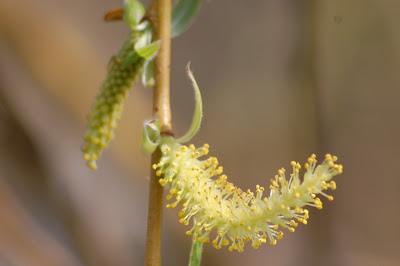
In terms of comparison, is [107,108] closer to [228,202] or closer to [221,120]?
[228,202]

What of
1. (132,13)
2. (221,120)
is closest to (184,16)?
(132,13)

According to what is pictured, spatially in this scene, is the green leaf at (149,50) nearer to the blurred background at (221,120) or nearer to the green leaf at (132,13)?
the green leaf at (132,13)

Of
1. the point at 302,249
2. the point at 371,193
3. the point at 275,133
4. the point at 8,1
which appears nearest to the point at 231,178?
the point at 275,133

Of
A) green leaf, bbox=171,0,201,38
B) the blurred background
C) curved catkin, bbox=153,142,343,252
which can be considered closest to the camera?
curved catkin, bbox=153,142,343,252

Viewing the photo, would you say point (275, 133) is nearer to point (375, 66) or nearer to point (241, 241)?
point (375, 66)

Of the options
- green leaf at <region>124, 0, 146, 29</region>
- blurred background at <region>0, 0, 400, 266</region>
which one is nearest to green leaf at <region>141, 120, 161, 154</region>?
green leaf at <region>124, 0, 146, 29</region>

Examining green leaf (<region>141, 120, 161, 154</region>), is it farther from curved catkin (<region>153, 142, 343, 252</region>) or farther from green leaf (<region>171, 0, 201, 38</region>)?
green leaf (<region>171, 0, 201, 38</region>)

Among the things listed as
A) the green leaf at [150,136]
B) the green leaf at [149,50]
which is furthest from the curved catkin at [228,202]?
the green leaf at [149,50]
